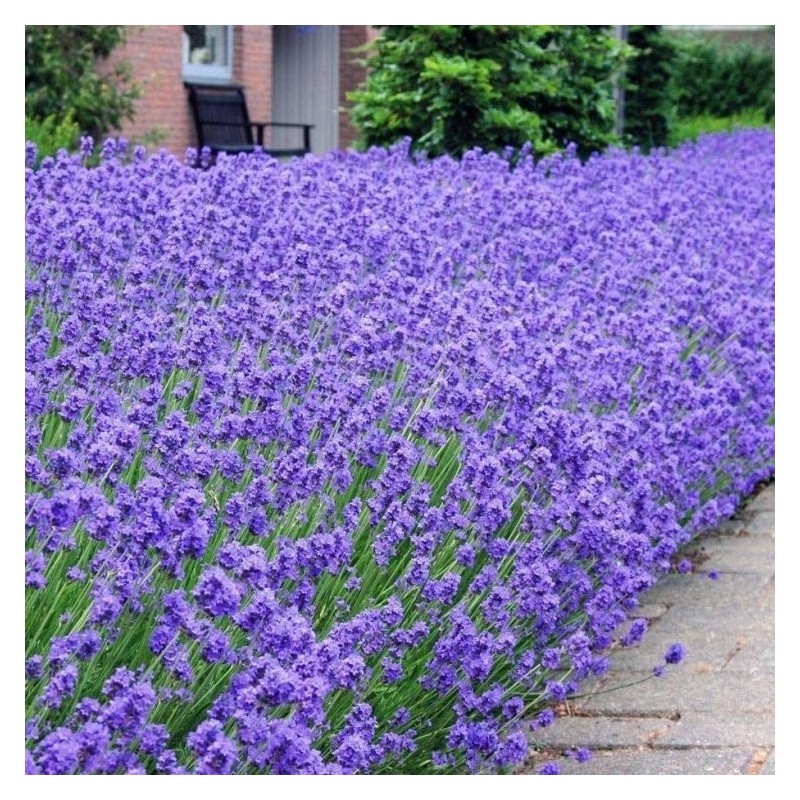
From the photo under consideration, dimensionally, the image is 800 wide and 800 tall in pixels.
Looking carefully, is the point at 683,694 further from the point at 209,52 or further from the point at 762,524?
the point at 209,52

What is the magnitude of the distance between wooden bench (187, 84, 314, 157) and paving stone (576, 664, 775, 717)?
35.6 ft

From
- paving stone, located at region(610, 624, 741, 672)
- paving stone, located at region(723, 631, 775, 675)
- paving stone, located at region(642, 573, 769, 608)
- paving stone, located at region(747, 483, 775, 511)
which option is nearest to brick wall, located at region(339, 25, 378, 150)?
paving stone, located at region(747, 483, 775, 511)

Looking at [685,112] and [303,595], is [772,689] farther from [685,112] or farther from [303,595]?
[685,112]

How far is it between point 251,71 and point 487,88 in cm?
648

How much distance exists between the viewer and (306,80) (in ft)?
60.9

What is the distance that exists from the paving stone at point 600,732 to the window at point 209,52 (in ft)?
40.7

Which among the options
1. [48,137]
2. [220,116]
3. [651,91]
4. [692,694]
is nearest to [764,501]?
[692,694]

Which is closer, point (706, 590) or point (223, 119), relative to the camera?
point (706, 590)

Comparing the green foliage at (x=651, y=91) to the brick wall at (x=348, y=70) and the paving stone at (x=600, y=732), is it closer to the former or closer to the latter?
the brick wall at (x=348, y=70)

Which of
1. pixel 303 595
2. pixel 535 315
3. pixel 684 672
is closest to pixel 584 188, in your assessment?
pixel 535 315

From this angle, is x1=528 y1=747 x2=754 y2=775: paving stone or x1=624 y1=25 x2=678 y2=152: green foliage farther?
x1=624 y1=25 x2=678 y2=152: green foliage

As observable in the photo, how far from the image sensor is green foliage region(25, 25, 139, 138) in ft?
41.5

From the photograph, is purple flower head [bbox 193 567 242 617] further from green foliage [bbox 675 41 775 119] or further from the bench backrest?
green foliage [bbox 675 41 775 119]

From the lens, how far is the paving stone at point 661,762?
370 cm
